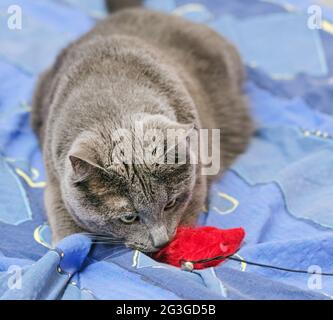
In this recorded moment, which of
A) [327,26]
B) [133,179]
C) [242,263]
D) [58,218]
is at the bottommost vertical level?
[242,263]

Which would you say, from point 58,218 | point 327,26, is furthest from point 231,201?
point 327,26

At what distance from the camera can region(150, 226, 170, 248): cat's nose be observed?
1.38 m

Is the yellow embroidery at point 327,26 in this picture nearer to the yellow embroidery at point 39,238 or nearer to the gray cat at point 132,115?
the gray cat at point 132,115

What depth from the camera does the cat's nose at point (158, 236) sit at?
1381 mm

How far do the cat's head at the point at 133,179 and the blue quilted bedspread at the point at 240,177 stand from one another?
8 centimetres

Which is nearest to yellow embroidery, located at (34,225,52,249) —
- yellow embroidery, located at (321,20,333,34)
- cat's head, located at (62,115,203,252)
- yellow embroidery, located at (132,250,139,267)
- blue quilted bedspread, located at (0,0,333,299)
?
blue quilted bedspread, located at (0,0,333,299)

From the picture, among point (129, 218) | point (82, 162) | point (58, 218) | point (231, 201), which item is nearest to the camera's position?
point (82, 162)

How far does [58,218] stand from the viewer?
1572 mm

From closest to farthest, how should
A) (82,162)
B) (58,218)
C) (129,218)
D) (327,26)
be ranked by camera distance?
(82,162), (129,218), (58,218), (327,26)

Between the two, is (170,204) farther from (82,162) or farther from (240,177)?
(240,177)

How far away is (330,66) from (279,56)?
0.81ft

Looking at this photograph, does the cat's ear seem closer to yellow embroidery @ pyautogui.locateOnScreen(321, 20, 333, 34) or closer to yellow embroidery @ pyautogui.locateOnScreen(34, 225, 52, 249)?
yellow embroidery @ pyautogui.locateOnScreen(34, 225, 52, 249)

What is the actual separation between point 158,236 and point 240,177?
63 centimetres

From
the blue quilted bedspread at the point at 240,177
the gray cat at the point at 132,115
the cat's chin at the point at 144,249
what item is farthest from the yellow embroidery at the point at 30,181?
the cat's chin at the point at 144,249
